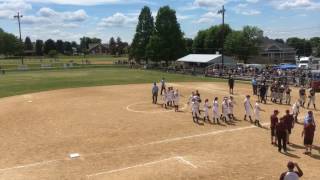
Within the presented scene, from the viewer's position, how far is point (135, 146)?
19031 mm

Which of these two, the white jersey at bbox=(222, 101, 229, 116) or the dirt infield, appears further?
the white jersey at bbox=(222, 101, 229, 116)

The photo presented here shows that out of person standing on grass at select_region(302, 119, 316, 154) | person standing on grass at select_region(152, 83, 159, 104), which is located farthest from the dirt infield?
person standing on grass at select_region(152, 83, 159, 104)

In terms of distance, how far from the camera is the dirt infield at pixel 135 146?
15266 millimetres

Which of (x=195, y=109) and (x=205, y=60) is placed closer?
(x=195, y=109)

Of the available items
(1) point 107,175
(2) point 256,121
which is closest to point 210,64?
(2) point 256,121

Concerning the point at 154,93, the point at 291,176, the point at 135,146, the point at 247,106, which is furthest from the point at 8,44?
the point at 291,176

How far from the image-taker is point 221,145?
61.9 ft

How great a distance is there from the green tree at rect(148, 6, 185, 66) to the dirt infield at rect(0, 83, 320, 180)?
51863mm

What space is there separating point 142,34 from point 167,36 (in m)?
8.94

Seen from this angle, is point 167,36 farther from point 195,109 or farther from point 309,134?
point 309,134

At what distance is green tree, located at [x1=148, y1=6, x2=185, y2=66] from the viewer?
82.1m

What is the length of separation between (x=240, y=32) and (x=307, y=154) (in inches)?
3225

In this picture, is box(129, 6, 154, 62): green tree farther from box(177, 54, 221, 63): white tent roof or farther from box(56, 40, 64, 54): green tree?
box(56, 40, 64, 54): green tree

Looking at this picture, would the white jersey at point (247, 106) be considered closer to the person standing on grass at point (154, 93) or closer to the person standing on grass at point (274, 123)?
the person standing on grass at point (274, 123)
